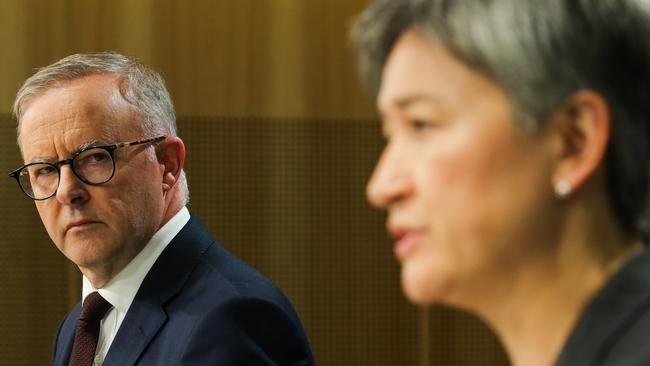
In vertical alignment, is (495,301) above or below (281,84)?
above

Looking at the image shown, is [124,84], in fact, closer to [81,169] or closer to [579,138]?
[81,169]

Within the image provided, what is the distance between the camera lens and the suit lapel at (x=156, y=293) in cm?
221

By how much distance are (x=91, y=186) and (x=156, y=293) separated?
328mm

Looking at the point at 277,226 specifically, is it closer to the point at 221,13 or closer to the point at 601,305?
the point at 221,13

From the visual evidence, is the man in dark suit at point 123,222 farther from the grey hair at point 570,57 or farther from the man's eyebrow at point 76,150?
the grey hair at point 570,57

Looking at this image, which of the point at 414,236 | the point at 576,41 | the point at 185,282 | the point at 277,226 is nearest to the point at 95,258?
the point at 185,282

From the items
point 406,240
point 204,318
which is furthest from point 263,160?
point 406,240

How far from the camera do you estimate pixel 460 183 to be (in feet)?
3.11

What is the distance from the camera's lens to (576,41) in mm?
952

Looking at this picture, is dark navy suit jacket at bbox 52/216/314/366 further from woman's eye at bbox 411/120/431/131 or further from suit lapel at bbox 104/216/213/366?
woman's eye at bbox 411/120/431/131

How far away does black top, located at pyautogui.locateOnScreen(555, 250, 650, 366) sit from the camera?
37.3 inches

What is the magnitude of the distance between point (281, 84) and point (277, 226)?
750 millimetres

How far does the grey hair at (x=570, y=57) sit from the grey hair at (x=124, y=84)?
5.21 ft

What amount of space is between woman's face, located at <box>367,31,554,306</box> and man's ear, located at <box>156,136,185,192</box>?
1.58 metres
